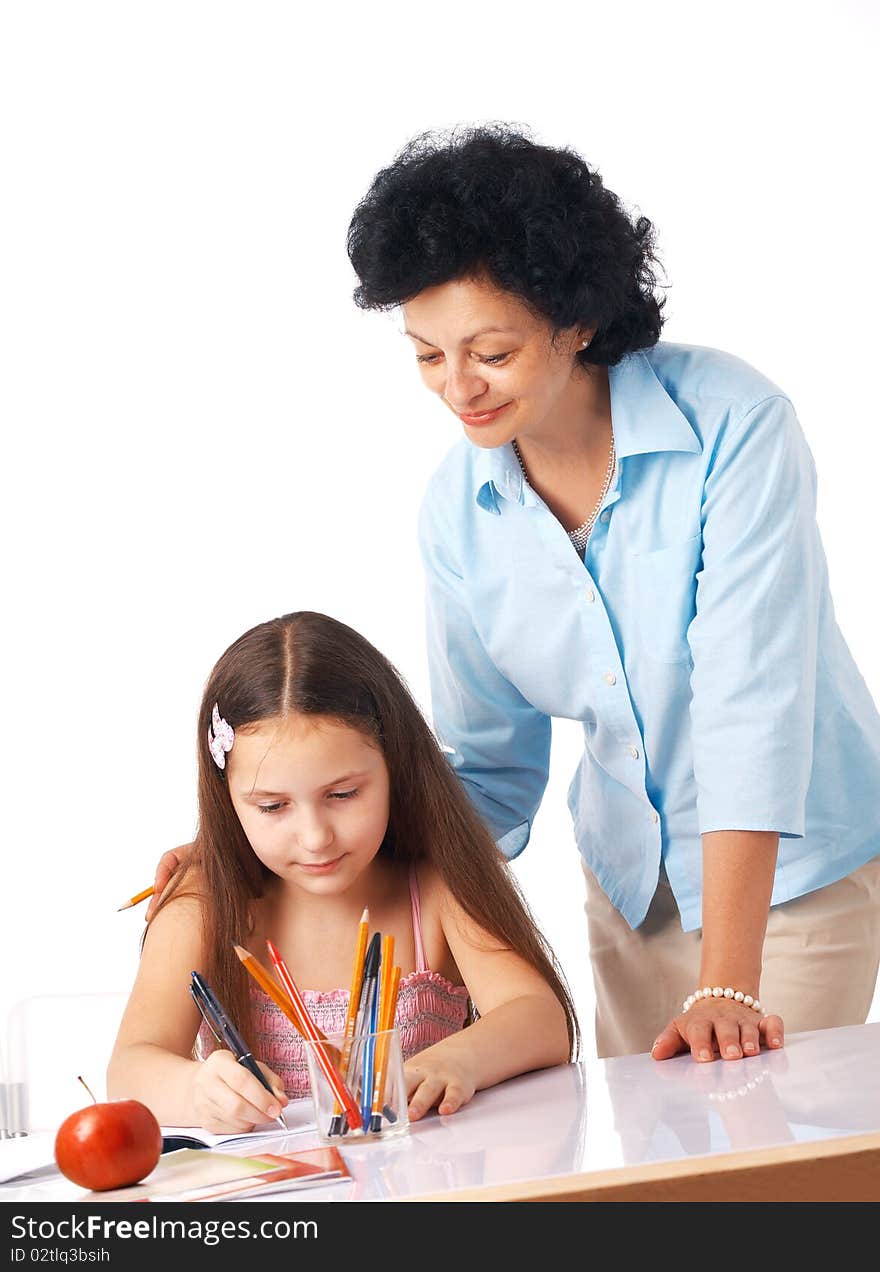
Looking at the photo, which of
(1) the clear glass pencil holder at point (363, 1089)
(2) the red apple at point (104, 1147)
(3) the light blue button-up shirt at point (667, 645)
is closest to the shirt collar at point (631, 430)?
(3) the light blue button-up shirt at point (667, 645)

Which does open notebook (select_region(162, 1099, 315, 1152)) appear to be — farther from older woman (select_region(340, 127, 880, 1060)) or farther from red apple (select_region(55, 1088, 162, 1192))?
older woman (select_region(340, 127, 880, 1060))

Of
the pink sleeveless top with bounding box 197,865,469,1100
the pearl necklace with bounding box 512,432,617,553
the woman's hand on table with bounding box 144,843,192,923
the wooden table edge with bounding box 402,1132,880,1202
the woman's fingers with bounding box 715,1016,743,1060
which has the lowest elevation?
the pink sleeveless top with bounding box 197,865,469,1100

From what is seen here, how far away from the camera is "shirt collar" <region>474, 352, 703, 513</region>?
4.79 ft

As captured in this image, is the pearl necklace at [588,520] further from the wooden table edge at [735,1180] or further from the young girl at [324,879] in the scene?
the wooden table edge at [735,1180]

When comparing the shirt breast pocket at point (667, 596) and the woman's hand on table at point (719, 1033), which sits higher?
the shirt breast pocket at point (667, 596)

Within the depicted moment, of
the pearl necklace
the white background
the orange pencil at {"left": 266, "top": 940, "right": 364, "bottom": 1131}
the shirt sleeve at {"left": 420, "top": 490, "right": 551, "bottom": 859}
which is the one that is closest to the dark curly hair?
the pearl necklace

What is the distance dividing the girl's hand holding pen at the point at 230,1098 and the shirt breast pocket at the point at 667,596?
1.96 ft

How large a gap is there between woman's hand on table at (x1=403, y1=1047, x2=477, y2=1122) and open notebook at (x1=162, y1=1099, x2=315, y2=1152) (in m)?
0.08

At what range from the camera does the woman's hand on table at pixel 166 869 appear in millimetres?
1520

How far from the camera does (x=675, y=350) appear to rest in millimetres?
1562

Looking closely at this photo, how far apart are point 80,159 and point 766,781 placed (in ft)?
7.09

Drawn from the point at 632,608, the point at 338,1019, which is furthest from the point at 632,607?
the point at 338,1019

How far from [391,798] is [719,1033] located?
437 mm
